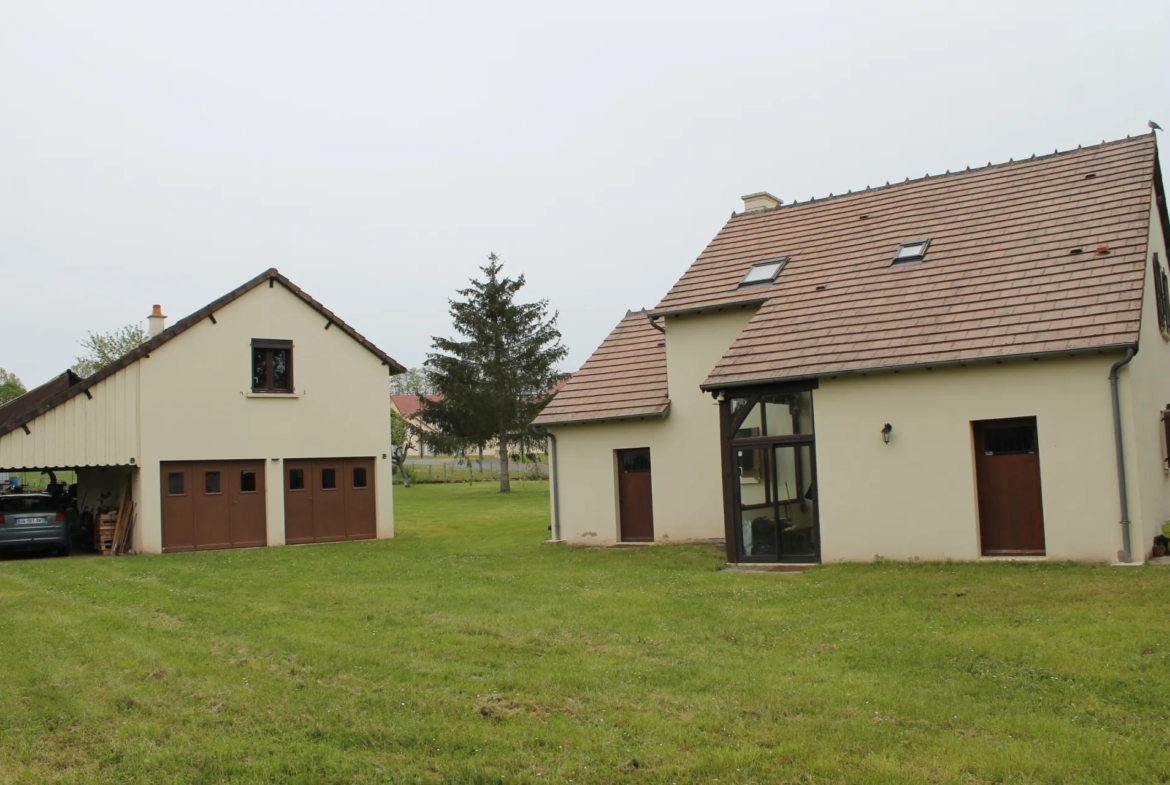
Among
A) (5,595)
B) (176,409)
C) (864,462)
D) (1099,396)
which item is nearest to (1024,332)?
(1099,396)

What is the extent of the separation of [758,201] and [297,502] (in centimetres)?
1393

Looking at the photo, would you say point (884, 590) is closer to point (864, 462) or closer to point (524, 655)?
point (864, 462)

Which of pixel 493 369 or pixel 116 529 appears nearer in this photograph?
pixel 116 529

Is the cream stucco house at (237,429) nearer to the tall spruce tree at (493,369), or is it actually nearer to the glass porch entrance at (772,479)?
the glass porch entrance at (772,479)

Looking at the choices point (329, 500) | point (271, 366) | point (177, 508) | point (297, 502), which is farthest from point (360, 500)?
point (177, 508)

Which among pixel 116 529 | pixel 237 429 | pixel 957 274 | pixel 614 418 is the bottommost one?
pixel 116 529

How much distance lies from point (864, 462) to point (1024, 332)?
10.5 ft

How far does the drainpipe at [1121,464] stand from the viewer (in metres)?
14.1

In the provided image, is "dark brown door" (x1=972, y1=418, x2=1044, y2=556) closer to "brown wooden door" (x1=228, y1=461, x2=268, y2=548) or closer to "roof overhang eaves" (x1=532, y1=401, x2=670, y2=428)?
"roof overhang eaves" (x1=532, y1=401, x2=670, y2=428)

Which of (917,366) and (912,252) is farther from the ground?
(912,252)

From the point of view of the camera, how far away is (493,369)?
49.0 metres

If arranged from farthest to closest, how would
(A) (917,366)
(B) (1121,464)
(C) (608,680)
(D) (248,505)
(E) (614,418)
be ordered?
(D) (248,505)
(E) (614,418)
(A) (917,366)
(B) (1121,464)
(C) (608,680)

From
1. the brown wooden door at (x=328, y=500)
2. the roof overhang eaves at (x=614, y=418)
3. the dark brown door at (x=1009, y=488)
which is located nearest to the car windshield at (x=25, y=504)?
the brown wooden door at (x=328, y=500)

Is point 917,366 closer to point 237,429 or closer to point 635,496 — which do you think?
point 635,496
